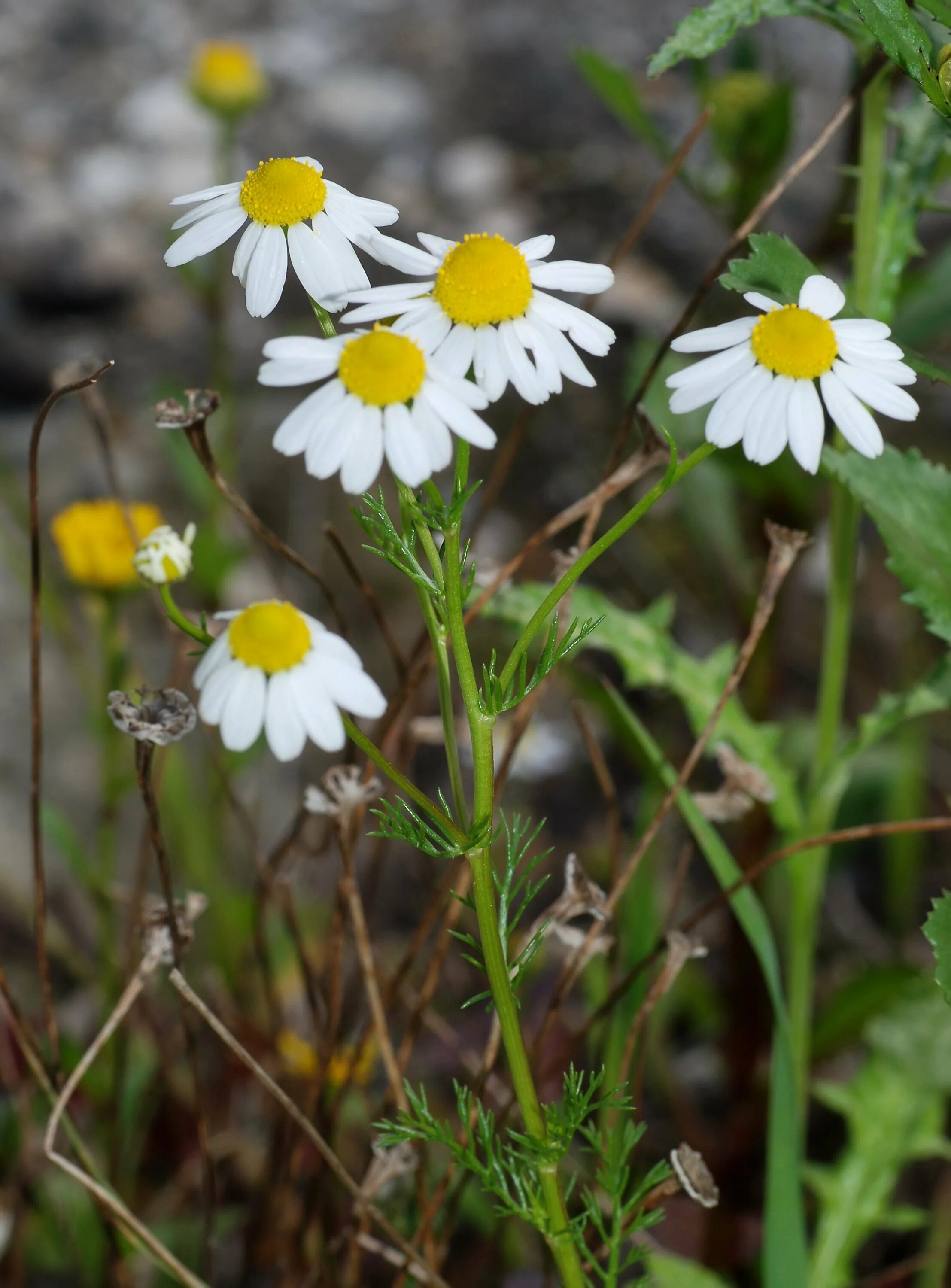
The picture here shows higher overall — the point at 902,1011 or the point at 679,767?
the point at 902,1011

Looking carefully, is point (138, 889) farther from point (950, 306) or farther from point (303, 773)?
point (950, 306)

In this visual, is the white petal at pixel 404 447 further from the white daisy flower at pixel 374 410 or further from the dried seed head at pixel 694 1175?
the dried seed head at pixel 694 1175

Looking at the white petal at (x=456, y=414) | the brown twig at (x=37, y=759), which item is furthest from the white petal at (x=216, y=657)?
the brown twig at (x=37, y=759)

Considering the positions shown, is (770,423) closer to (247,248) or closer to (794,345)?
(794,345)

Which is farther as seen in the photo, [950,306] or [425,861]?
[425,861]

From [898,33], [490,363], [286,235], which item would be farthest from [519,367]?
[898,33]

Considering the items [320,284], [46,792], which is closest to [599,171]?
[46,792]
